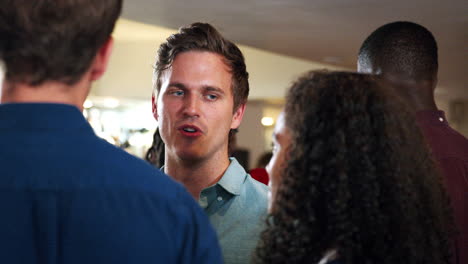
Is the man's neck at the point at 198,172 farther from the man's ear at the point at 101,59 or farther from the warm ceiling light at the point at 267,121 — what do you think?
the warm ceiling light at the point at 267,121

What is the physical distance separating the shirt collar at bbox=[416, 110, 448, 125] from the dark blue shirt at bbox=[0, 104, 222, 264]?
1.08 m

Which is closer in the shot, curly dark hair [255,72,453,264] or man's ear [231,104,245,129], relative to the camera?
curly dark hair [255,72,453,264]

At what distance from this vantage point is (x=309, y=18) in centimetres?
564

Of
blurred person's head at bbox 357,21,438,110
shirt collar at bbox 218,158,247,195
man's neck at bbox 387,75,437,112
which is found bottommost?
shirt collar at bbox 218,158,247,195

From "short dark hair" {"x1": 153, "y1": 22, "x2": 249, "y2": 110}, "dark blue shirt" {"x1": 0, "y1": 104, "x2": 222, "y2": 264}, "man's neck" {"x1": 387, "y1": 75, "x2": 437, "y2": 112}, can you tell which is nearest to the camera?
"dark blue shirt" {"x1": 0, "y1": 104, "x2": 222, "y2": 264}

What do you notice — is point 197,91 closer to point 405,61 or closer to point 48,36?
point 405,61

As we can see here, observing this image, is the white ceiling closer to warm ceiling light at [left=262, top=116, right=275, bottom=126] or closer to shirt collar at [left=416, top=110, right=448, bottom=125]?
shirt collar at [left=416, top=110, right=448, bottom=125]

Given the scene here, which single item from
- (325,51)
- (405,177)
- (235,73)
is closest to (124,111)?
(325,51)

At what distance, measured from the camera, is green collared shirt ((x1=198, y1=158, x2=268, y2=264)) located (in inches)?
61.9

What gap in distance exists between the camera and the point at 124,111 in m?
12.5

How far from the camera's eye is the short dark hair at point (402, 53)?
6.72ft

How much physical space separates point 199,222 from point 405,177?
333 mm

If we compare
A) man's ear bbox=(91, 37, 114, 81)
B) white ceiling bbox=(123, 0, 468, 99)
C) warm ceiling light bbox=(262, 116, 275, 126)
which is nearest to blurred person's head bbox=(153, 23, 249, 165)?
man's ear bbox=(91, 37, 114, 81)

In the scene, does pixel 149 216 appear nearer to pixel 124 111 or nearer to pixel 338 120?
pixel 338 120
